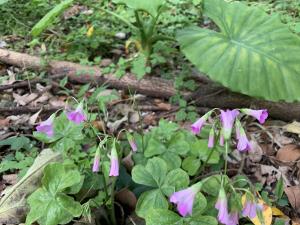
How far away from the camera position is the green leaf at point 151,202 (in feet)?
4.86

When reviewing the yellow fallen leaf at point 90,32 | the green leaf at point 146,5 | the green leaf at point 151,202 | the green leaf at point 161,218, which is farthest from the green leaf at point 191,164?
the yellow fallen leaf at point 90,32

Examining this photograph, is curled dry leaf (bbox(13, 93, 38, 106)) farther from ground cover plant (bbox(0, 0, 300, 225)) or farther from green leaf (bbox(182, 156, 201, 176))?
green leaf (bbox(182, 156, 201, 176))


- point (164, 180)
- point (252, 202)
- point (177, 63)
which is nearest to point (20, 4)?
point (177, 63)

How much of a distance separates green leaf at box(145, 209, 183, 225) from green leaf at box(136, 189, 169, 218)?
0.10 metres

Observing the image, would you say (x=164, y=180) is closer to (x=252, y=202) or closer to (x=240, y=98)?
(x=252, y=202)

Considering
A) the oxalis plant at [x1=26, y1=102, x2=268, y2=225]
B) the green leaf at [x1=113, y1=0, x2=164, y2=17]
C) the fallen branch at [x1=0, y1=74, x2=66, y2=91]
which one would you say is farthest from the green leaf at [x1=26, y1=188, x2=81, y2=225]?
the fallen branch at [x1=0, y1=74, x2=66, y2=91]

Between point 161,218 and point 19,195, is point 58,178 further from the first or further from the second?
point 161,218

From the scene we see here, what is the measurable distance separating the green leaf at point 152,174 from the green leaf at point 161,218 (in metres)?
0.17

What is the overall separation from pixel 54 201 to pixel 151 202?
306 millimetres

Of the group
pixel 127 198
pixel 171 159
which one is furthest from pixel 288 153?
pixel 127 198

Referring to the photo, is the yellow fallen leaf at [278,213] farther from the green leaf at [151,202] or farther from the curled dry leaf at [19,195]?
the curled dry leaf at [19,195]

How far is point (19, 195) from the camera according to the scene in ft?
5.64

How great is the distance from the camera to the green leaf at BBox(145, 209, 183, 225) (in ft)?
4.44

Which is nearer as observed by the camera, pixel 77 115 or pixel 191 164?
pixel 77 115
